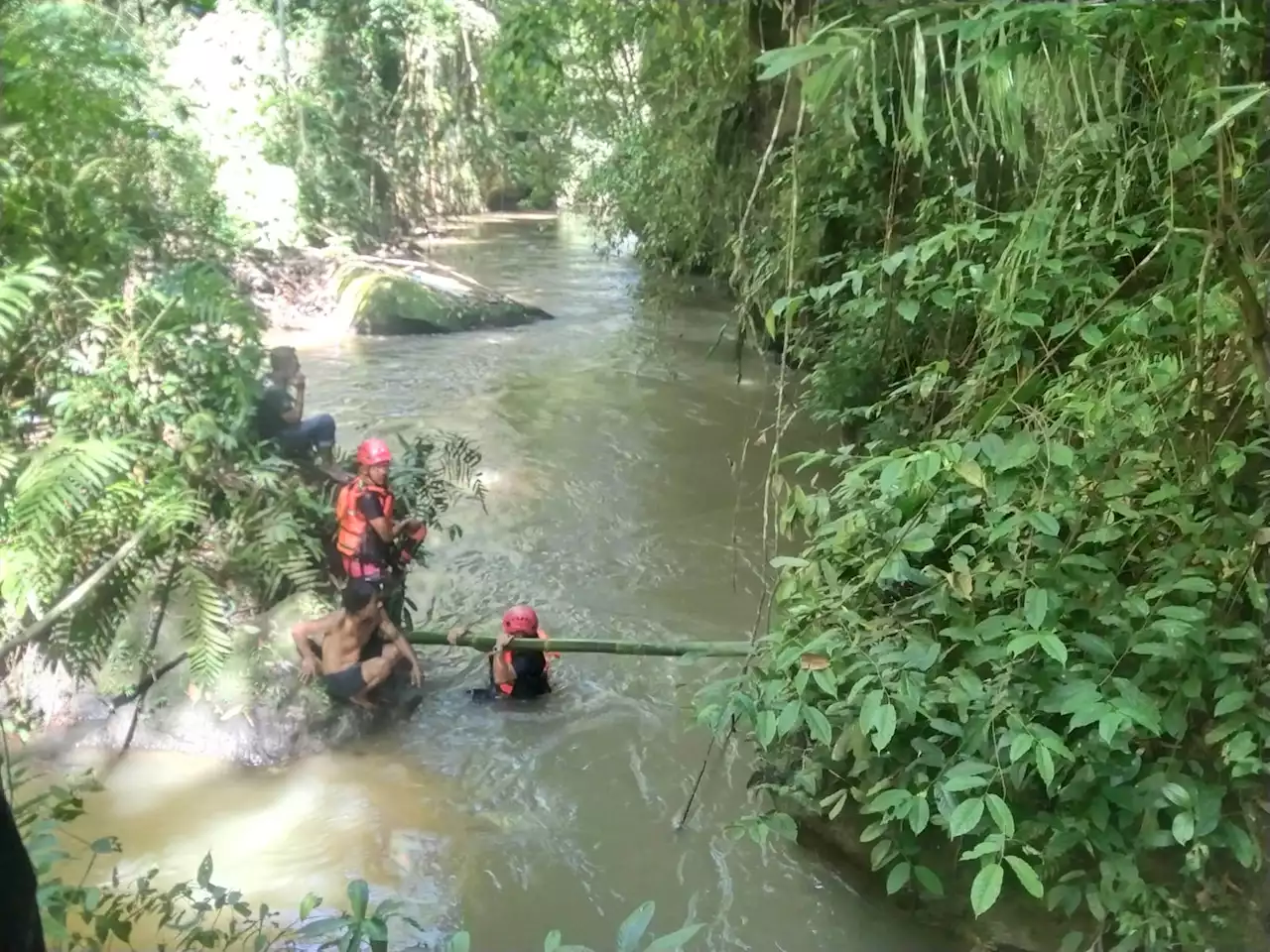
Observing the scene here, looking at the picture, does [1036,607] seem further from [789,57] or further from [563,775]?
[563,775]

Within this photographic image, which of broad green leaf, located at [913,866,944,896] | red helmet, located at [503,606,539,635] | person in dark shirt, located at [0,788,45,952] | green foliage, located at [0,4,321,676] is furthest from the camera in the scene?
red helmet, located at [503,606,539,635]

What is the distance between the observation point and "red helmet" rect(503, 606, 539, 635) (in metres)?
4.55

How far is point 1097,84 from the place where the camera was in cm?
242

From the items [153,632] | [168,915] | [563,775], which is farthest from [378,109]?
[168,915]

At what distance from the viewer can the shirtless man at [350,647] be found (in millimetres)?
4371

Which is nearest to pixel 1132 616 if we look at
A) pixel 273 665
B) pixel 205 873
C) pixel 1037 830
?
pixel 1037 830

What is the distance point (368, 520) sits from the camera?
14.4ft

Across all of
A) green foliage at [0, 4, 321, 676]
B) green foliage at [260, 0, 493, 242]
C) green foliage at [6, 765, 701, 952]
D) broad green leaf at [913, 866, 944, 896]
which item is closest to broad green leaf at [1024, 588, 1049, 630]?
broad green leaf at [913, 866, 944, 896]

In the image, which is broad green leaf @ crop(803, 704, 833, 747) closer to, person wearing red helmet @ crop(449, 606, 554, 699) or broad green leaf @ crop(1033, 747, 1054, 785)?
broad green leaf @ crop(1033, 747, 1054, 785)

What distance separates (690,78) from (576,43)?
3.28 feet

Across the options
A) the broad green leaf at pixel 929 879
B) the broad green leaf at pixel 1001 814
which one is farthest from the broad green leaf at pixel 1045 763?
the broad green leaf at pixel 929 879

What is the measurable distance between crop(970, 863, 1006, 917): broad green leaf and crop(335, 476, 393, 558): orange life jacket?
2.95 m

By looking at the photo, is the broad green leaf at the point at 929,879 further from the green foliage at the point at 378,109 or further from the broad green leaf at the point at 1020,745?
the green foliage at the point at 378,109

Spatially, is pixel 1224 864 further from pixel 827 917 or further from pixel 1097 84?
pixel 1097 84
